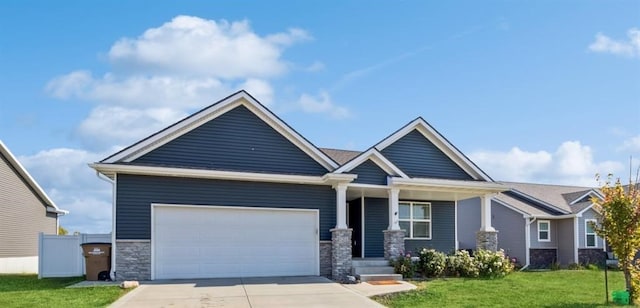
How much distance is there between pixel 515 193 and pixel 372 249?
11347 millimetres

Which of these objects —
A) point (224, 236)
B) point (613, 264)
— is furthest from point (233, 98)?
point (613, 264)

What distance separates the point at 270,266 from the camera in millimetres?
16688

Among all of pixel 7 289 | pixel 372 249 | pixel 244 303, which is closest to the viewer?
pixel 244 303

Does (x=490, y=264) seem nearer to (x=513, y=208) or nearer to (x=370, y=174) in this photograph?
(x=370, y=174)

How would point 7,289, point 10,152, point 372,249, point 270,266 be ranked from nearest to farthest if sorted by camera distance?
point 7,289 → point 270,266 → point 372,249 → point 10,152

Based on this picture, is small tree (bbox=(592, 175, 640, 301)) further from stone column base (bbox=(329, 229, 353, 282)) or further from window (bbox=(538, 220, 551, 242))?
window (bbox=(538, 220, 551, 242))

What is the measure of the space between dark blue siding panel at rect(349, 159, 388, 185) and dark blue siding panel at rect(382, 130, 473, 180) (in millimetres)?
1398

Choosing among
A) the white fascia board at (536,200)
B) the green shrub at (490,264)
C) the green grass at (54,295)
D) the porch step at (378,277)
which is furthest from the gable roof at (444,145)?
the green grass at (54,295)

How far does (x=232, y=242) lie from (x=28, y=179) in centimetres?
1352

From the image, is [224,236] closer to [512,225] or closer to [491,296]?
[491,296]

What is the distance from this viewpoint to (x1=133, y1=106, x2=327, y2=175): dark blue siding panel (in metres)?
16.2

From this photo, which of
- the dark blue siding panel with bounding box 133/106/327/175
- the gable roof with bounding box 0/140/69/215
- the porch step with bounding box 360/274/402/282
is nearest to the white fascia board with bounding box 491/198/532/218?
the porch step with bounding box 360/274/402/282

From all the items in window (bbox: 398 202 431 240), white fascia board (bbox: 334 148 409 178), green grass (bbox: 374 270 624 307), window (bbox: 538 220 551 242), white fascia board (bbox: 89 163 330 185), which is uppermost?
white fascia board (bbox: 334 148 409 178)

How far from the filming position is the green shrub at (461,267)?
16875 millimetres
